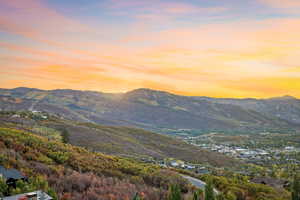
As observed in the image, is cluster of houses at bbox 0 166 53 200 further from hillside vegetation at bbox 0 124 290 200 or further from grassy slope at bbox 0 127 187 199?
grassy slope at bbox 0 127 187 199

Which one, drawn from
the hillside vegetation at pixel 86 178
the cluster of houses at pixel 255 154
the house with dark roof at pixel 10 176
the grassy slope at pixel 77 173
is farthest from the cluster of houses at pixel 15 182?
the cluster of houses at pixel 255 154

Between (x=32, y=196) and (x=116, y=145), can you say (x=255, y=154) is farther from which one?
(x=32, y=196)

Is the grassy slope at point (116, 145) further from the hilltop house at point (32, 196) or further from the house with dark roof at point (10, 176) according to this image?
the hilltop house at point (32, 196)

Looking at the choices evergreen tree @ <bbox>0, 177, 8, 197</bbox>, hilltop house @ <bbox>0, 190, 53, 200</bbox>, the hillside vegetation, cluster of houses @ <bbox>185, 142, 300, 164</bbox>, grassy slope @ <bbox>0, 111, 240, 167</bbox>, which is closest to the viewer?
hilltop house @ <bbox>0, 190, 53, 200</bbox>

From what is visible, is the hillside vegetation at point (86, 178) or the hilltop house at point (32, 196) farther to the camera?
the hillside vegetation at point (86, 178)

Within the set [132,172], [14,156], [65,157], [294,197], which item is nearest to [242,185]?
[294,197]

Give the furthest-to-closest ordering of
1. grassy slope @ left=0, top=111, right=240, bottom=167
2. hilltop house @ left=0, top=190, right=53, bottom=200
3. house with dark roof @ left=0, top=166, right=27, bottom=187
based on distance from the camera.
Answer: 1. grassy slope @ left=0, top=111, right=240, bottom=167
2. house with dark roof @ left=0, top=166, right=27, bottom=187
3. hilltop house @ left=0, top=190, right=53, bottom=200

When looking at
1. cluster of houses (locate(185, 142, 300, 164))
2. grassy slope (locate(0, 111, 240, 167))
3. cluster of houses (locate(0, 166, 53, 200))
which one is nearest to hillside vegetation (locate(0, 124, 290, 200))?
cluster of houses (locate(0, 166, 53, 200))

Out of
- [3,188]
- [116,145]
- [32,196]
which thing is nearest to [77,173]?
[3,188]

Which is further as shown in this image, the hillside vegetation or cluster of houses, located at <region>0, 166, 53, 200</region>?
the hillside vegetation

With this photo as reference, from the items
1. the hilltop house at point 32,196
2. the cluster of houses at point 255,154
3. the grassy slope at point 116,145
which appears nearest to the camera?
the hilltop house at point 32,196

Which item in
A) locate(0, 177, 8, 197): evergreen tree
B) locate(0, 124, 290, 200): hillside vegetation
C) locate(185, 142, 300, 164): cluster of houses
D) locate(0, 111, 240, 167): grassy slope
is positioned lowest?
locate(185, 142, 300, 164): cluster of houses

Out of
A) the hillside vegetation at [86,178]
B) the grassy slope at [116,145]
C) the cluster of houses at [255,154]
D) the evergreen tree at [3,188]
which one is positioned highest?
the evergreen tree at [3,188]

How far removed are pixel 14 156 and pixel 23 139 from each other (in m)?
12.3
